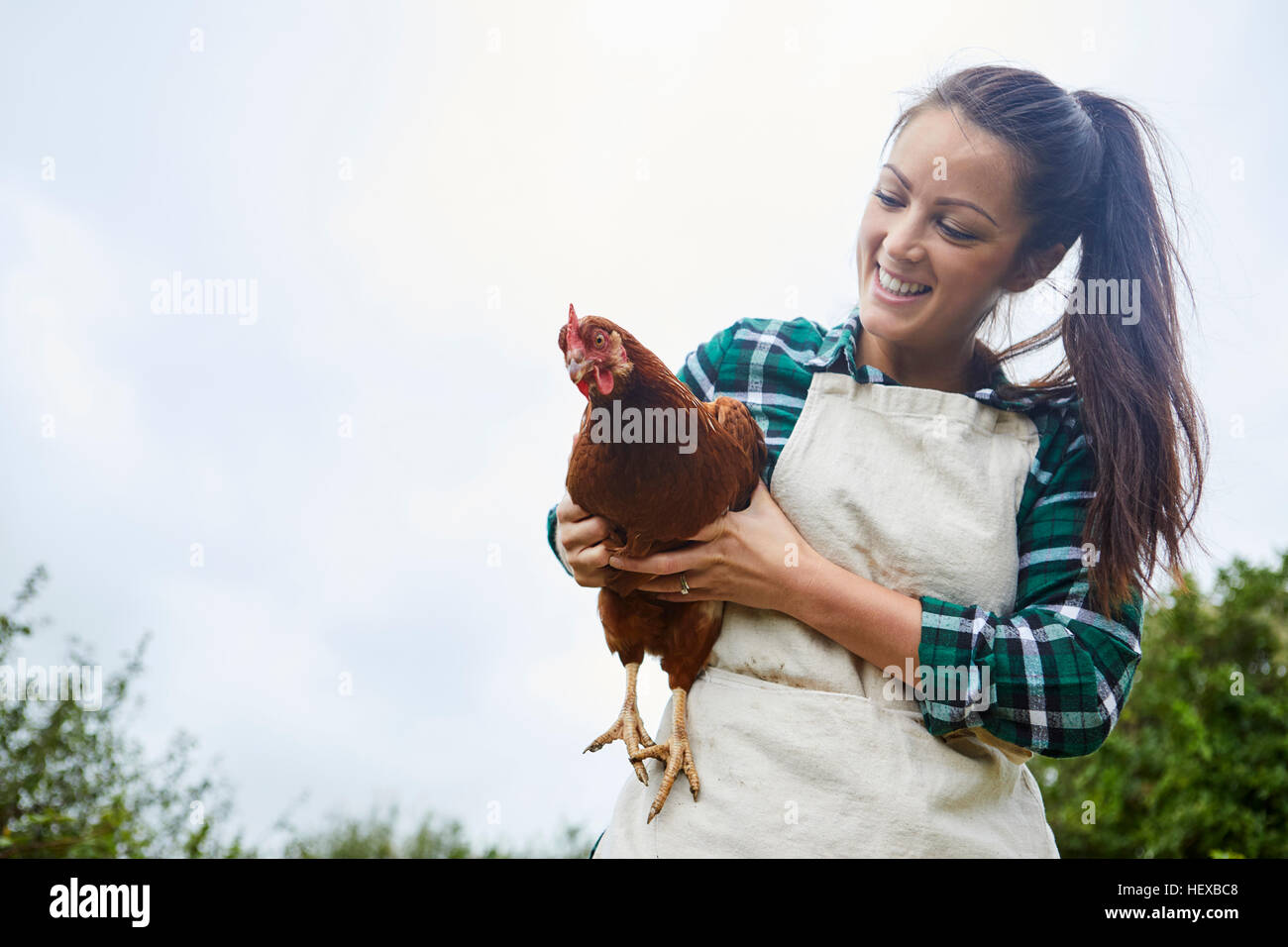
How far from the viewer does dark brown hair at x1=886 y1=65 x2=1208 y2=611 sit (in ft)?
4.48

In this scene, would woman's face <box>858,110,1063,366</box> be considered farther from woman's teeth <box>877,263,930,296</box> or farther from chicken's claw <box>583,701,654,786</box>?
chicken's claw <box>583,701,654,786</box>

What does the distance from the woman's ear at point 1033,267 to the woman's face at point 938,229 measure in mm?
11

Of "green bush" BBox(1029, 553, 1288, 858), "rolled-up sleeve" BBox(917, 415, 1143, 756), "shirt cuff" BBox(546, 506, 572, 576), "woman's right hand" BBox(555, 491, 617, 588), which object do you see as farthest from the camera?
"green bush" BBox(1029, 553, 1288, 858)

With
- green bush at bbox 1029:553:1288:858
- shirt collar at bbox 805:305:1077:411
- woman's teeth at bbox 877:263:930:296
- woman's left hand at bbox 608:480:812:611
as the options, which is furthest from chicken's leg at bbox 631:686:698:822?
green bush at bbox 1029:553:1288:858

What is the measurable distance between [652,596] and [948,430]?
52 cm

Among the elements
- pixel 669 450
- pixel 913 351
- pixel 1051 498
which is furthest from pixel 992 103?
pixel 669 450

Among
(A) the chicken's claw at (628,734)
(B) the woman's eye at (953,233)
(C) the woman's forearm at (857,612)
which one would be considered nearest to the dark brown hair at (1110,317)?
(B) the woman's eye at (953,233)

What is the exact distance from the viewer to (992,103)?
1450mm

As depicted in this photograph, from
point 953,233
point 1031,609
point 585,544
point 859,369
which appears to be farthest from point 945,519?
point 585,544

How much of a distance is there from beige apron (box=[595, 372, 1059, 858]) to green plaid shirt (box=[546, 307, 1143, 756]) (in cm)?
3

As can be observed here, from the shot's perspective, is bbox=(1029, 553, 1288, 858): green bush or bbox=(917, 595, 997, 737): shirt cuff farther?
bbox=(1029, 553, 1288, 858): green bush

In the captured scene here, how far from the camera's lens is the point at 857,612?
4.25 ft

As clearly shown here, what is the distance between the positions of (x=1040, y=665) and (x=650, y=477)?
1.85ft

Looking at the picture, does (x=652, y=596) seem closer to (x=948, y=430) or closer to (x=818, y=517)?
(x=818, y=517)
